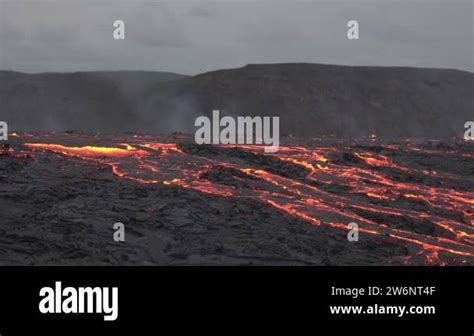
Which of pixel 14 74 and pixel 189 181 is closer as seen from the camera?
pixel 189 181

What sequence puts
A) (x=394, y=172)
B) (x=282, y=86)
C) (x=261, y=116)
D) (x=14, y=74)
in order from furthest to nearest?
(x=14, y=74) → (x=282, y=86) → (x=261, y=116) → (x=394, y=172)

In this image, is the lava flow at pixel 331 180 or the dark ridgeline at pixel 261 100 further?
the dark ridgeline at pixel 261 100

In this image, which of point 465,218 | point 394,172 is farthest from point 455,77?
point 465,218

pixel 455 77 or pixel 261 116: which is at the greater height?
pixel 455 77

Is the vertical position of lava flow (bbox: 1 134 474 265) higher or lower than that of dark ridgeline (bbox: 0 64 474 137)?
lower

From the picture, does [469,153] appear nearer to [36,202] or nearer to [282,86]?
[36,202]
